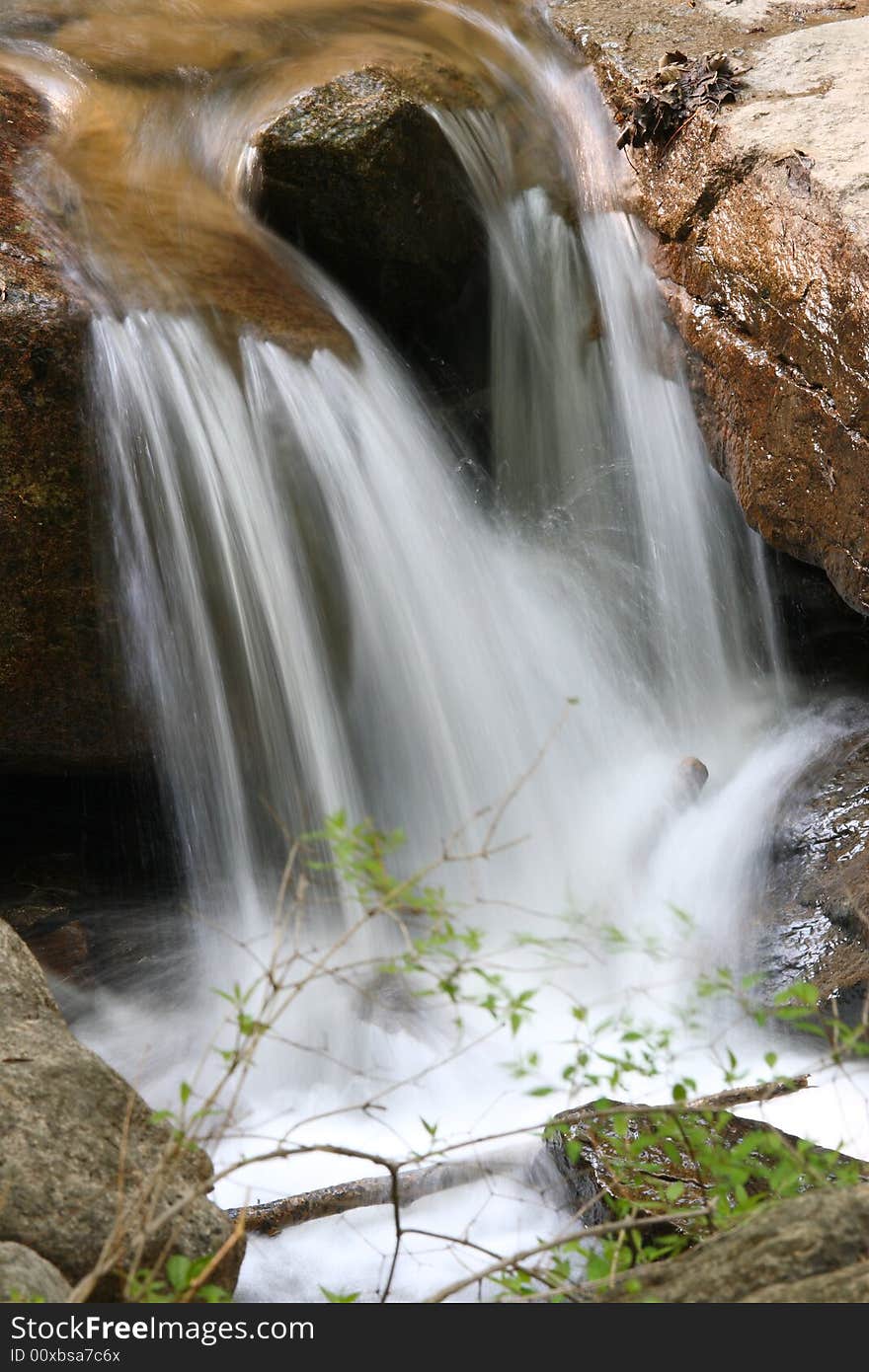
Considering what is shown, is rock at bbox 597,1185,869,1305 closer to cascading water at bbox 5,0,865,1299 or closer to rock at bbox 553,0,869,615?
cascading water at bbox 5,0,865,1299

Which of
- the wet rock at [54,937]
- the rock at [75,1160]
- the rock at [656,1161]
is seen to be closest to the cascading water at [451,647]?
the wet rock at [54,937]

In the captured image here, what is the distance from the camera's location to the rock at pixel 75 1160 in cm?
234

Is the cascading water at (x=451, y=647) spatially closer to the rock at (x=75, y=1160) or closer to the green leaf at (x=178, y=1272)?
the rock at (x=75, y=1160)

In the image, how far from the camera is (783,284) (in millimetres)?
4887

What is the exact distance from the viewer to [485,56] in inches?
259

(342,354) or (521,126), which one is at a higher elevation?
(521,126)

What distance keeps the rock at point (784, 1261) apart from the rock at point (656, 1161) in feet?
1.61

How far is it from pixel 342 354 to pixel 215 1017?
2.79 metres

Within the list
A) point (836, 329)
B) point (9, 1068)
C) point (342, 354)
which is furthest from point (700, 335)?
point (9, 1068)

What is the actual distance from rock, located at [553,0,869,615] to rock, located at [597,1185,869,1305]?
3.22 metres

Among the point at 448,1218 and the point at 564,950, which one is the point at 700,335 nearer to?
the point at 564,950

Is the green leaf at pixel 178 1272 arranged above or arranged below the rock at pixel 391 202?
below

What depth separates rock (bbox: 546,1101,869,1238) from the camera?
8.67ft

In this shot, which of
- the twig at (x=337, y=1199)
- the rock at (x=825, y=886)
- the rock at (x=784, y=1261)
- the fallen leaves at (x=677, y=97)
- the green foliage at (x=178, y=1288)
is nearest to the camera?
the rock at (x=784, y=1261)
